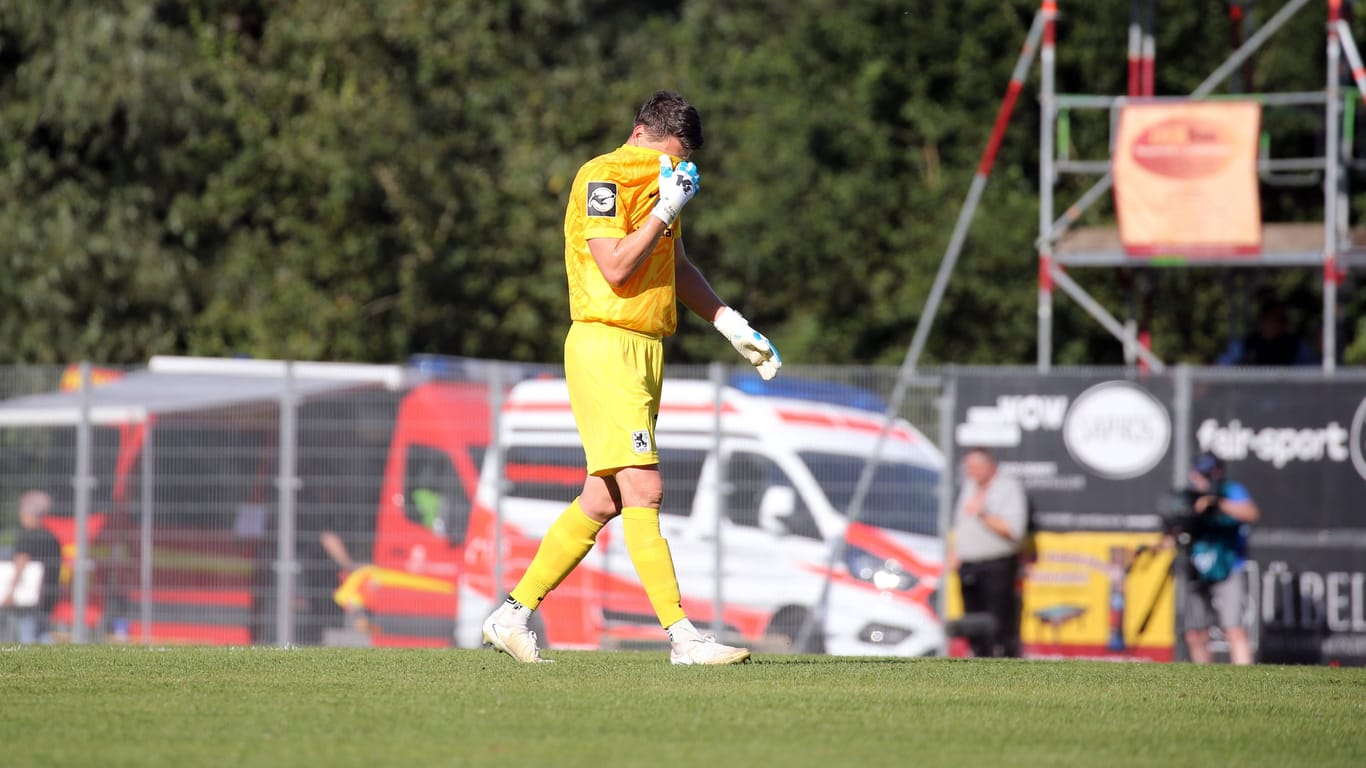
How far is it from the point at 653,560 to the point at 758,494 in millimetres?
8199

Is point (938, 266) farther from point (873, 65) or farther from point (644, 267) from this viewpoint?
point (644, 267)

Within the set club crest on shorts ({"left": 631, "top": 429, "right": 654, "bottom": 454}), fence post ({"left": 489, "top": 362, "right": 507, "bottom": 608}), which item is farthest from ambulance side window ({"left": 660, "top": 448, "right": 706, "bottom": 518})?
club crest on shorts ({"left": 631, "top": 429, "right": 654, "bottom": 454})

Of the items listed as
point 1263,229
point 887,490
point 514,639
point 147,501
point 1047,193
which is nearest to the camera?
point 514,639

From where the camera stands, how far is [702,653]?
7.26 m

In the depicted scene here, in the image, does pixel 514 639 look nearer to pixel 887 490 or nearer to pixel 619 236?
pixel 619 236

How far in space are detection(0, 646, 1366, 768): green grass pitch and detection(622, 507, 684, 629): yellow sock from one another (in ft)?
0.69

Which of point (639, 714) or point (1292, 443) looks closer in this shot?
point (639, 714)

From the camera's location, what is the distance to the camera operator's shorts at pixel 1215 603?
576 inches

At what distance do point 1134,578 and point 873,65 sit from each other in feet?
64.2

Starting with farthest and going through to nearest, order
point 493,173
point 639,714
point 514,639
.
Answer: point 493,173 < point 514,639 < point 639,714

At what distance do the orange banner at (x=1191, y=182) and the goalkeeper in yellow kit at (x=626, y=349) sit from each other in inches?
460

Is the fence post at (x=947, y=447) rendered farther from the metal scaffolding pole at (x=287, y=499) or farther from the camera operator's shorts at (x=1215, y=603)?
the metal scaffolding pole at (x=287, y=499)

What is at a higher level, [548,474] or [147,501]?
[548,474]

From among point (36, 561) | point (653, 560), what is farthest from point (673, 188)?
point (36, 561)
